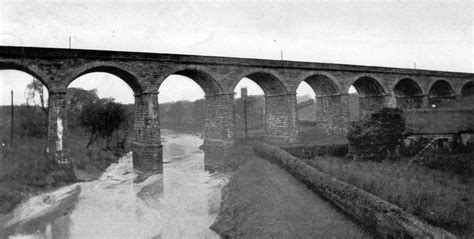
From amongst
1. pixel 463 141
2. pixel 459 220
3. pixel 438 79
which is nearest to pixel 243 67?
pixel 463 141

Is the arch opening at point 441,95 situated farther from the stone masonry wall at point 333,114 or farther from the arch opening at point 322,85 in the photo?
the arch opening at point 322,85

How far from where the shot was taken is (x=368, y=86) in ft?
81.5

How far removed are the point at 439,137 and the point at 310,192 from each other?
7464 mm

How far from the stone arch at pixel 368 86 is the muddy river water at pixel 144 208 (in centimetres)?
1446

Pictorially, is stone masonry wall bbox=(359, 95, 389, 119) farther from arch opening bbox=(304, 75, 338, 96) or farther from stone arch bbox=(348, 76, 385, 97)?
arch opening bbox=(304, 75, 338, 96)

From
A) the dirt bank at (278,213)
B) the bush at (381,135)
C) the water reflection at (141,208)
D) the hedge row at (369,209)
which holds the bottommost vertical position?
the water reflection at (141,208)

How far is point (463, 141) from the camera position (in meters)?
12.7

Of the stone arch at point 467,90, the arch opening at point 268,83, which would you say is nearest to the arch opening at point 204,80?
the arch opening at point 268,83

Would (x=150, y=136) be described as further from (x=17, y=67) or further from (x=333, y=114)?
(x=333, y=114)

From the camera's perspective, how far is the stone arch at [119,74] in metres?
14.3

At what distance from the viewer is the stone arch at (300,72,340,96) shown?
2144 cm

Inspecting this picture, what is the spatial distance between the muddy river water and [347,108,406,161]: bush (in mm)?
4297

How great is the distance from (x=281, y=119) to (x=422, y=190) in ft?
44.6

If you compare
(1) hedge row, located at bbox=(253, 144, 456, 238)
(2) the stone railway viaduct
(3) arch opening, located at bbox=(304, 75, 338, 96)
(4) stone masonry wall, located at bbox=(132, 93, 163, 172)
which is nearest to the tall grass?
(1) hedge row, located at bbox=(253, 144, 456, 238)
